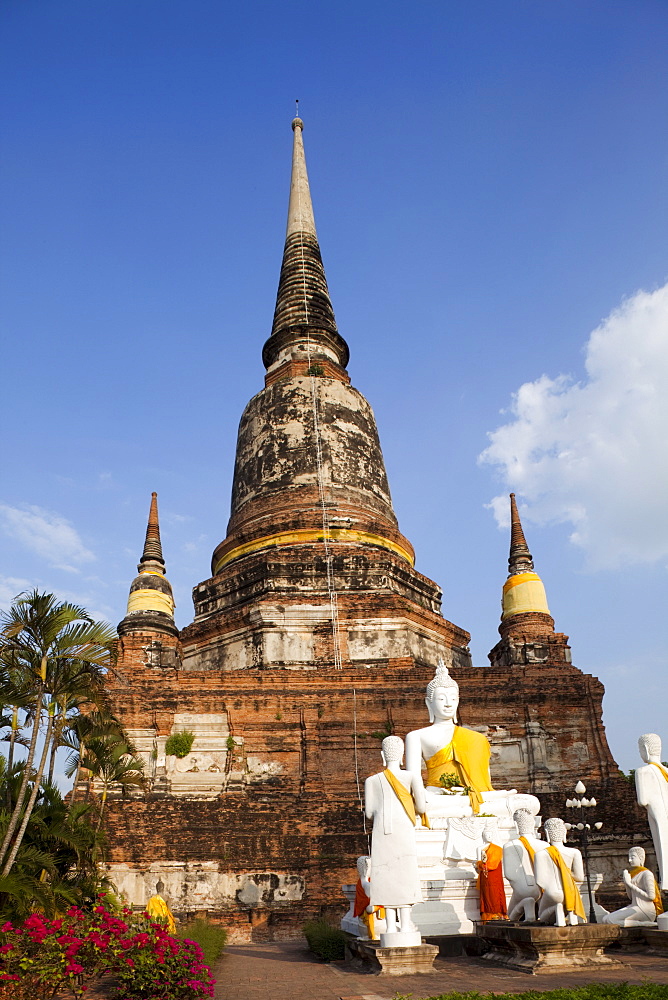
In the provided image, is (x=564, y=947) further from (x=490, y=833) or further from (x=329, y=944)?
(x=329, y=944)

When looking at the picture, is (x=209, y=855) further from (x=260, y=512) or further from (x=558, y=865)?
(x=260, y=512)

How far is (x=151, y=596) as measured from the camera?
77.9ft

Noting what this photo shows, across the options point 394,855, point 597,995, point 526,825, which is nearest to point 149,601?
point 526,825

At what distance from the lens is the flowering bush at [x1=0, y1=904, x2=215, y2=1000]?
679 cm

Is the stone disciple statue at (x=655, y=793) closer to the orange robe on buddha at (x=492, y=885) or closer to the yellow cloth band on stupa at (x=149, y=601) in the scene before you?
the orange robe on buddha at (x=492, y=885)

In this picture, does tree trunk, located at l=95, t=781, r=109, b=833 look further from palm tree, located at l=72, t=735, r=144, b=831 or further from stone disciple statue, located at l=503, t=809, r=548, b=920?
stone disciple statue, located at l=503, t=809, r=548, b=920

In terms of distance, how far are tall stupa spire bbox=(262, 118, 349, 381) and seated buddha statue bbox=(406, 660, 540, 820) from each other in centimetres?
1527

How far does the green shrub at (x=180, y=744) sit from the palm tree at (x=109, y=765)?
0.72 m

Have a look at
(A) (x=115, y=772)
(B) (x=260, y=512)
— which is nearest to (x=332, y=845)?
(A) (x=115, y=772)

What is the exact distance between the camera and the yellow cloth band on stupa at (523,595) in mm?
26625

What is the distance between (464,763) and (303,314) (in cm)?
1899

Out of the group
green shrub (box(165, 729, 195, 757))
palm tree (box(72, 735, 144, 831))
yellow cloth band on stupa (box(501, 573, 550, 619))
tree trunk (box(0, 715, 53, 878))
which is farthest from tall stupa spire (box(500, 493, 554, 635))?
tree trunk (box(0, 715, 53, 878))

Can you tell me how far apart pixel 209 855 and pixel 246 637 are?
6.18 metres

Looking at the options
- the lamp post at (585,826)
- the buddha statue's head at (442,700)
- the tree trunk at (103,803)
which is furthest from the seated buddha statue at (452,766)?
the tree trunk at (103,803)
